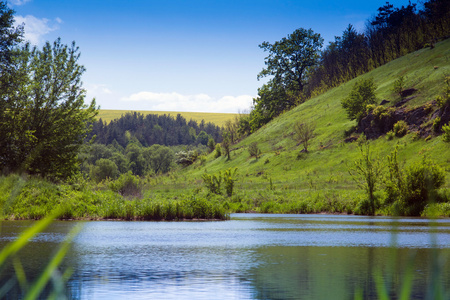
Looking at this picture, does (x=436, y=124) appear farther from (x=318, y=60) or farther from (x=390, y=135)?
(x=318, y=60)

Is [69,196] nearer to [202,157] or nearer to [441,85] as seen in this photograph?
[441,85]

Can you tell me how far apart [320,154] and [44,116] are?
42753 millimetres

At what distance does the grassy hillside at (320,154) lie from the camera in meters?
43.3

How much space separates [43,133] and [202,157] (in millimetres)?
60636

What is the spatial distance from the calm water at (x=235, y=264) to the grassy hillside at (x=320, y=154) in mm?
21254

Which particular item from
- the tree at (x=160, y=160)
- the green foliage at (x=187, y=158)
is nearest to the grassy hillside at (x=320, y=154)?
the green foliage at (x=187, y=158)

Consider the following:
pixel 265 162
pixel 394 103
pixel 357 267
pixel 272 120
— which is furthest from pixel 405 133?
pixel 357 267

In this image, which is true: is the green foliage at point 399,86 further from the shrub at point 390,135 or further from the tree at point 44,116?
the tree at point 44,116

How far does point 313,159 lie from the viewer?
67125 millimetres

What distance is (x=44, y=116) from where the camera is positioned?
34.2m

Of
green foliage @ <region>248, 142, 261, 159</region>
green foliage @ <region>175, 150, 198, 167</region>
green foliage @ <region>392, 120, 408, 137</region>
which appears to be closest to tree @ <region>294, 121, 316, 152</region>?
green foliage @ <region>248, 142, 261, 159</region>

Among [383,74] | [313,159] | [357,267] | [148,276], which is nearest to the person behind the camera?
[148,276]

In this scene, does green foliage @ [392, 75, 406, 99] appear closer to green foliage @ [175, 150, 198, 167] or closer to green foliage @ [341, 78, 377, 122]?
green foliage @ [341, 78, 377, 122]

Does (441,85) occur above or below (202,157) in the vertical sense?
above
